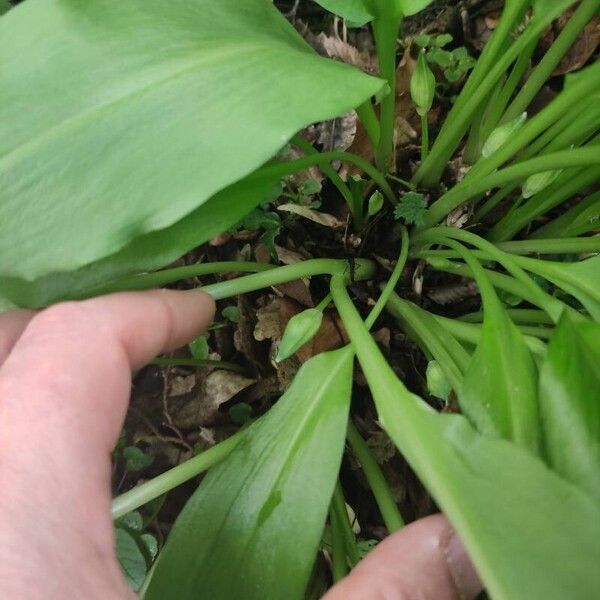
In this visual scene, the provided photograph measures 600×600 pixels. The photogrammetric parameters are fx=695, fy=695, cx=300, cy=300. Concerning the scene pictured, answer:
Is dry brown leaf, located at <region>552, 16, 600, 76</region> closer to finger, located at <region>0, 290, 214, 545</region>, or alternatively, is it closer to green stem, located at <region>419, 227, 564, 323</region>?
green stem, located at <region>419, 227, 564, 323</region>

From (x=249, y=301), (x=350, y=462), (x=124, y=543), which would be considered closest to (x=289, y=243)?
(x=249, y=301)

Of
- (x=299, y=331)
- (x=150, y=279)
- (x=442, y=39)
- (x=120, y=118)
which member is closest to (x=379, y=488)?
(x=299, y=331)

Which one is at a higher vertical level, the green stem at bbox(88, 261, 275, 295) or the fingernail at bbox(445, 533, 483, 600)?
the green stem at bbox(88, 261, 275, 295)

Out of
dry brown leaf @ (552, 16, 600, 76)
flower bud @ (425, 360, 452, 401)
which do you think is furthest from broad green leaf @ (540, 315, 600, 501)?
dry brown leaf @ (552, 16, 600, 76)

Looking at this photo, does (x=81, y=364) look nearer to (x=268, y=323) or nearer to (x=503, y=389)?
(x=503, y=389)

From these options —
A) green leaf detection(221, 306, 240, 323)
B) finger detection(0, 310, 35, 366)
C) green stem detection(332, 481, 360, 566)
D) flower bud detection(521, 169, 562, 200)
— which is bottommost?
green stem detection(332, 481, 360, 566)

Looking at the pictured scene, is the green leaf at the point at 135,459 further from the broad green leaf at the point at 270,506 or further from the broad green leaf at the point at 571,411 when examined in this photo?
the broad green leaf at the point at 571,411
